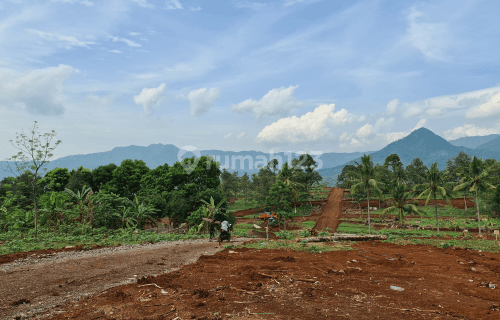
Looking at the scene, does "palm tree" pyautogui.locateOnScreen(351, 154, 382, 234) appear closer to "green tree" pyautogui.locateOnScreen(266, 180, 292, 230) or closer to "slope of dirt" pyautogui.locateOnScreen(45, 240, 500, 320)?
"green tree" pyautogui.locateOnScreen(266, 180, 292, 230)

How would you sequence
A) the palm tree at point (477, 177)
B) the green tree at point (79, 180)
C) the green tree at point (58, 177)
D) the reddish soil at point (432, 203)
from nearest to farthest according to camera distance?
1. the palm tree at point (477, 177)
2. the green tree at point (79, 180)
3. the green tree at point (58, 177)
4. the reddish soil at point (432, 203)

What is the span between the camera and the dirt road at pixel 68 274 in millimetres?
6945

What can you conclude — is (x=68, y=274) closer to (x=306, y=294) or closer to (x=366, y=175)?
(x=306, y=294)

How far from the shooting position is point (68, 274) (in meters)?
9.65

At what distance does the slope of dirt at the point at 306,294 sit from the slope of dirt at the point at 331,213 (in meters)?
32.6

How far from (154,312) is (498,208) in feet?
191

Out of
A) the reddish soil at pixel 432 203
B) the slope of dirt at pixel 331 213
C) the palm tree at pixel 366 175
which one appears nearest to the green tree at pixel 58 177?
the slope of dirt at pixel 331 213

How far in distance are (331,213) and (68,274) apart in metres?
53.8

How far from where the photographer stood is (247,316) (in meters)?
5.68

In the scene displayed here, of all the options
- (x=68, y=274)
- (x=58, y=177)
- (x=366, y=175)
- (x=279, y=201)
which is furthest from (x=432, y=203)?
(x=58, y=177)

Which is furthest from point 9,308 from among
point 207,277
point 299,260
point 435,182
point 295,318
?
point 435,182

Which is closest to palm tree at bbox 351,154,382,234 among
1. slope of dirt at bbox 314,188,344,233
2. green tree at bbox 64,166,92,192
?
slope of dirt at bbox 314,188,344,233

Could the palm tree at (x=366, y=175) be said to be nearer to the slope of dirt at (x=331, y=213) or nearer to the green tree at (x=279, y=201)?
the slope of dirt at (x=331, y=213)

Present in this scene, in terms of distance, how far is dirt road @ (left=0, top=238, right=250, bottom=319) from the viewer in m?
6.95
